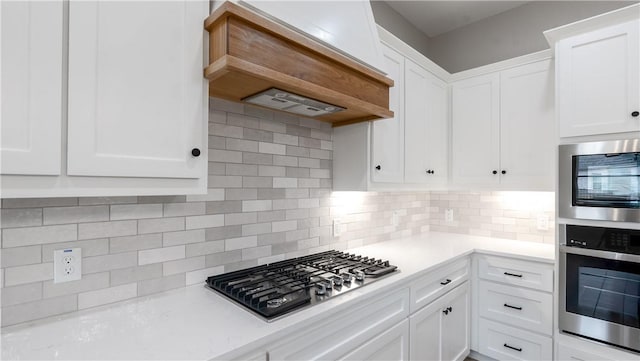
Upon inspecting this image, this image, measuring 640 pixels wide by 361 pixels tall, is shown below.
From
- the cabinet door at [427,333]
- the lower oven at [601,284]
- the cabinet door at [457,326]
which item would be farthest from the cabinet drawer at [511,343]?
the cabinet door at [427,333]

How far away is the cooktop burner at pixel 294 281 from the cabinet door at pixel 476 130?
1.46 metres

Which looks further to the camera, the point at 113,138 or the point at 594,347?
the point at 594,347

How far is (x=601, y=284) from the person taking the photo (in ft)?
6.18

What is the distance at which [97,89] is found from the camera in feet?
3.20

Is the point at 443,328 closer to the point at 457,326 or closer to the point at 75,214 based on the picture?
Answer: the point at 457,326

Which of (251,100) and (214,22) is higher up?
(214,22)

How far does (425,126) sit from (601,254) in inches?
54.7

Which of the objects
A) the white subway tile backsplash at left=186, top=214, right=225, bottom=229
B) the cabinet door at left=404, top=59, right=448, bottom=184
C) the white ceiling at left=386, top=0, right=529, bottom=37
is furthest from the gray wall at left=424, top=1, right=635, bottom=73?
the white subway tile backsplash at left=186, top=214, right=225, bottom=229

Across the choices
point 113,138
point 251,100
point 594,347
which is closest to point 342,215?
point 251,100

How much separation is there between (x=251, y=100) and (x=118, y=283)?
1.00m

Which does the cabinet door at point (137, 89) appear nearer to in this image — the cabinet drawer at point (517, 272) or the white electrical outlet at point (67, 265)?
the white electrical outlet at point (67, 265)

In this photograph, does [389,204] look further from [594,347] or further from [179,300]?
[179,300]

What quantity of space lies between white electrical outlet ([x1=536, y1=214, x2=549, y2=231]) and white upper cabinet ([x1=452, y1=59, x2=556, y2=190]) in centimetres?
37

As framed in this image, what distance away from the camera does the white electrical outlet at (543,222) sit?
8.50ft
